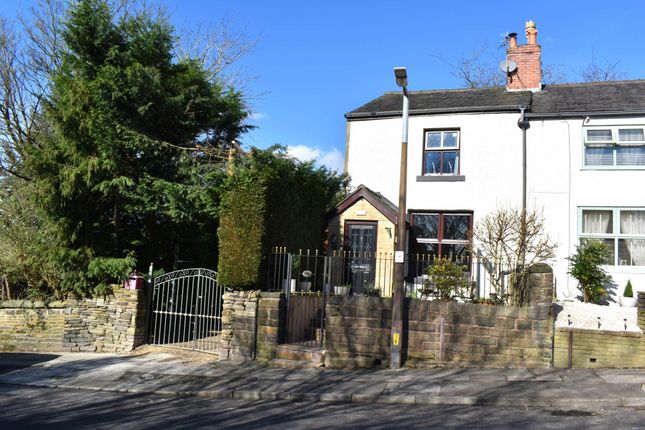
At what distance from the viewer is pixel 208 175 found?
12.8 metres

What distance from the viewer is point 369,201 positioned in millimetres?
14625

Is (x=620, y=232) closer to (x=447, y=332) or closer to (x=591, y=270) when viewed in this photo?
(x=591, y=270)

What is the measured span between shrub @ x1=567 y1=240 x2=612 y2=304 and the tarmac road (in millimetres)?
6607

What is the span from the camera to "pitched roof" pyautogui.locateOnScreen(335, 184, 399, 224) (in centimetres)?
1446

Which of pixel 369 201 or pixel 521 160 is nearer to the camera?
pixel 369 201

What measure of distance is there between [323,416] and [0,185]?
16263 mm

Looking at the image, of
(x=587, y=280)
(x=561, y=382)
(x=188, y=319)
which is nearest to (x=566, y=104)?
(x=587, y=280)

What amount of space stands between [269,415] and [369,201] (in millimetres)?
8336

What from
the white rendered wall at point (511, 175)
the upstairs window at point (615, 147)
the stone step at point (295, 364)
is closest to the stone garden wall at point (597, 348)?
the stone step at point (295, 364)

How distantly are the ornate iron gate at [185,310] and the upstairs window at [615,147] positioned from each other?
11.0 m

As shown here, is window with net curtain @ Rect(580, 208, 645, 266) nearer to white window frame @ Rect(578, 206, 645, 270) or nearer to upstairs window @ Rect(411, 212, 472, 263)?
white window frame @ Rect(578, 206, 645, 270)

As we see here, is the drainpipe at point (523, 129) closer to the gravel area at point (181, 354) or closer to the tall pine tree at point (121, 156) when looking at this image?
the tall pine tree at point (121, 156)

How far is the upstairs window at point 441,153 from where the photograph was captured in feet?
52.2

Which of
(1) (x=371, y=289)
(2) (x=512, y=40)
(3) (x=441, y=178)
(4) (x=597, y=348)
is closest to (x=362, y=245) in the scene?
(1) (x=371, y=289)
